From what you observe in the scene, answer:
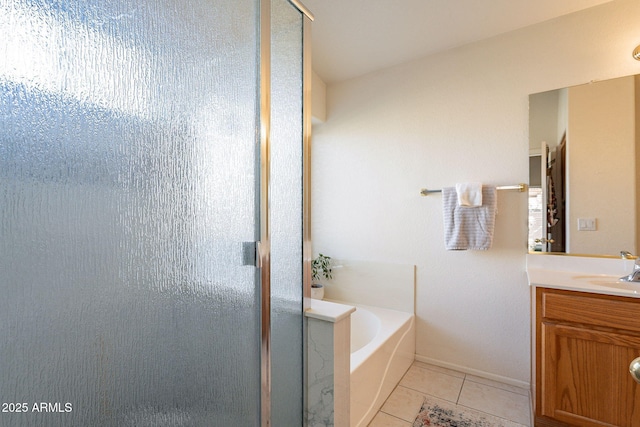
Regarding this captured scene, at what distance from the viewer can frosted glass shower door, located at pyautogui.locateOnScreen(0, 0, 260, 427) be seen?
21.2 inches

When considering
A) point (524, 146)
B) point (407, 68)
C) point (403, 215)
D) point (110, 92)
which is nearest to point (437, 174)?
point (403, 215)

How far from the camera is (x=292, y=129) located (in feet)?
3.89

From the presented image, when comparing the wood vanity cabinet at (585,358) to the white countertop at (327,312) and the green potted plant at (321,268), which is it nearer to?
the white countertop at (327,312)

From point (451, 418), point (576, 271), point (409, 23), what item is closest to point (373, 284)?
point (451, 418)

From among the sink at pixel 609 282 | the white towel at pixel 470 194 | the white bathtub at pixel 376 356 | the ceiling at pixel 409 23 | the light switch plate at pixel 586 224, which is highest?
the ceiling at pixel 409 23

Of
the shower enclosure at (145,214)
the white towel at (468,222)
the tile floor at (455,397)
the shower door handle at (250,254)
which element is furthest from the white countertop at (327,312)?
the white towel at (468,222)

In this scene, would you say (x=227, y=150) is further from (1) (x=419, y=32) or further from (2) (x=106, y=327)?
(1) (x=419, y=32)

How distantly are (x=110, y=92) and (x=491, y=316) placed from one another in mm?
2417

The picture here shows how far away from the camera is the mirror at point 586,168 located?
1.68m

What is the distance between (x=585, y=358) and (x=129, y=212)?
2023mm

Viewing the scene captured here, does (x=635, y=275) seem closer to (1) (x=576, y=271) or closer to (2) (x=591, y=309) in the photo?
(1) (x=576, y=271)

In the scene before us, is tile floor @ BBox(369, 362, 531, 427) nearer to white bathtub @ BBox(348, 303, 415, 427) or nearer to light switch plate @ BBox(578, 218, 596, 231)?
white bathtub @ BBox(348, 303, 415, 427)

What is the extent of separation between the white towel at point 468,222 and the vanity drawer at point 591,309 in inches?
21.3

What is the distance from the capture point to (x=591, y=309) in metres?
1.37
